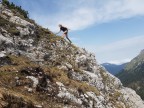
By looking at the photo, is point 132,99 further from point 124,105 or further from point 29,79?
point 29,79

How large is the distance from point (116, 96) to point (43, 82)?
1312 cm

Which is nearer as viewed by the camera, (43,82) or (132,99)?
(43,82)

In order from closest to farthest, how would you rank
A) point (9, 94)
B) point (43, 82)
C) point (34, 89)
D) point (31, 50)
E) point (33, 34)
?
point (9, 94), point (34, 89), point (43, 82), point (31, 50), point (33, 34)

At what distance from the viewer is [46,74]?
29078mm

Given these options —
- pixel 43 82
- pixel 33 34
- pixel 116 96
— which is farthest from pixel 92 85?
pixel 33 34

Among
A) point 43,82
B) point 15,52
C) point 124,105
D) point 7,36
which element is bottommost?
point 124,105

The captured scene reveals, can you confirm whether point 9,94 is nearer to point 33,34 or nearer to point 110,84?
point 33,34

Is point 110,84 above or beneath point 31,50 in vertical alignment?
beneath

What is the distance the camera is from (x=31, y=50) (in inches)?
1378

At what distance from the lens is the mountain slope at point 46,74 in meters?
24.5

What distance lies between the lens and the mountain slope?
80.5 ft

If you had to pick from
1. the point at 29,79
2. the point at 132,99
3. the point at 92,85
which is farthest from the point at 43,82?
the point at 132,99

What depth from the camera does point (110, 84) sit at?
39.4 metres

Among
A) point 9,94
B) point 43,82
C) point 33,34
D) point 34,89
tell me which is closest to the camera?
point 9,94
